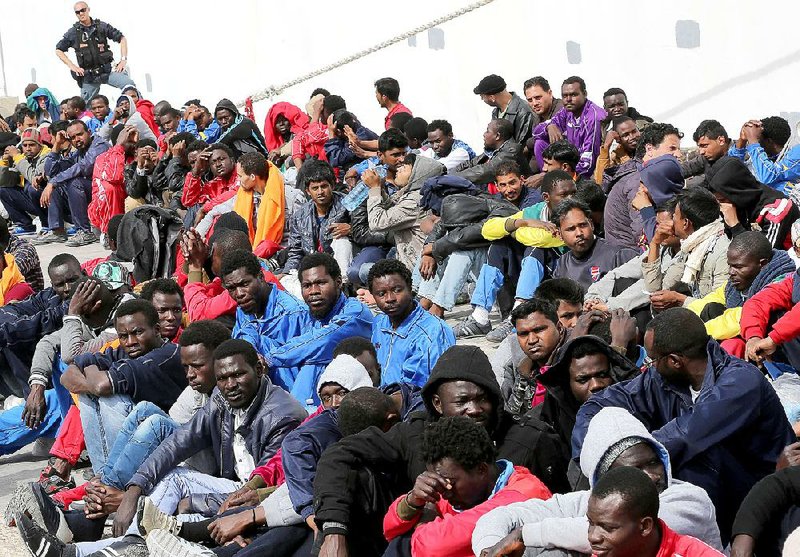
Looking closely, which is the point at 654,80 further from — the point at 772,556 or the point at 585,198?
the point at 772,556

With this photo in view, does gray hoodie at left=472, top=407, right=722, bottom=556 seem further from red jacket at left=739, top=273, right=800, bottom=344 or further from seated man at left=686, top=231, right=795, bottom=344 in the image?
seated man at left=686, top=231, right=795, bottom=344

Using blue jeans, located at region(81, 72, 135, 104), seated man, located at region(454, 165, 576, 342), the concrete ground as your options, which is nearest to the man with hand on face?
blue jeans, located at region(81, 72, 135, 104)

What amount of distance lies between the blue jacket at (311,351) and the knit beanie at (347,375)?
3.02ft

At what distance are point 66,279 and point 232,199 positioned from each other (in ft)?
7.60

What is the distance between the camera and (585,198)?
7945 mm

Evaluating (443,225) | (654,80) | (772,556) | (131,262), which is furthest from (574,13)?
(772,556)

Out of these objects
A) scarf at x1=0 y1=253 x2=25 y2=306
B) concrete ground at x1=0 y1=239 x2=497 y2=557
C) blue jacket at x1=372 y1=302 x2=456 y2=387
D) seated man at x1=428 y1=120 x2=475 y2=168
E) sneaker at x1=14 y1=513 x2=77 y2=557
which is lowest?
concrete ground at x1=0 y1=239 x2=497 y2=557

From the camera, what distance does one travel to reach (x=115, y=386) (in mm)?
6734

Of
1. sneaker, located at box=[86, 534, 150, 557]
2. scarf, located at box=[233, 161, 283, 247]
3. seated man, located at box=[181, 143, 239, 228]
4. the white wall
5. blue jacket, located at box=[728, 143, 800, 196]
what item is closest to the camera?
sneaker, located at box=[86, 534, 150, 557]

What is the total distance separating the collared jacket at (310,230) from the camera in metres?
9.48

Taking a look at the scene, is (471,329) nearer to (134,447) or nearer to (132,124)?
(134,447)

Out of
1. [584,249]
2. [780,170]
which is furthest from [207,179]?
[780,170]

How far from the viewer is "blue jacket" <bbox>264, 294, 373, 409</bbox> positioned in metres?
6.87

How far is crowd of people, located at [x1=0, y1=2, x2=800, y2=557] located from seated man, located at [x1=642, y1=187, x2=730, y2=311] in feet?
0.06
